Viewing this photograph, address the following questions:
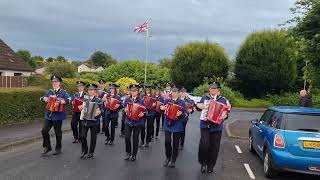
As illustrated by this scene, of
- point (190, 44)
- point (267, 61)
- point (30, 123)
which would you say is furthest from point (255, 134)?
point (190, 44)

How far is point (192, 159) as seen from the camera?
12133 mm

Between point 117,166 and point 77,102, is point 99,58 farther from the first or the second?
point 117,166

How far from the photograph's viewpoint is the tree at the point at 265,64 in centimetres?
4712

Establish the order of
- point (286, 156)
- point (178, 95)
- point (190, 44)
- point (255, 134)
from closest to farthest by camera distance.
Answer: point (286, 156), point (178, 95), point (255, 134), point (190, 44)

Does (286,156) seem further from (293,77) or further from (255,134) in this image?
(293,77)

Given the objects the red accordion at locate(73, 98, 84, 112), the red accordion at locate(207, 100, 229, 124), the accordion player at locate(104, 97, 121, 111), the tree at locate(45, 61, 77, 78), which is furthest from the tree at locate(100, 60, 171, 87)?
the red accordion at locate(207, 100, 229, 124)

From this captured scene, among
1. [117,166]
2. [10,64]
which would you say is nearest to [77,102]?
[117,166]

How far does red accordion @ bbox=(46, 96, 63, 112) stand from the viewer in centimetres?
1182

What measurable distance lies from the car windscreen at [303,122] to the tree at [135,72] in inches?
2061

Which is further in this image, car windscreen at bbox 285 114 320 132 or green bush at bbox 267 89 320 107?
green bush at bbox 267 89 320 107

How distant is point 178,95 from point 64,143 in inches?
185

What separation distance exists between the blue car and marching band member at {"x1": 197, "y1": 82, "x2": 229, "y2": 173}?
3.60ft

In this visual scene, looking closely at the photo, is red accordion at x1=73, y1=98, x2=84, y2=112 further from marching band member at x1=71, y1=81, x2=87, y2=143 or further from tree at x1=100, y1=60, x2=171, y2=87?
tree at x1=100, y1=60, x2=171, y2=87

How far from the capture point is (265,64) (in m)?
47.4
